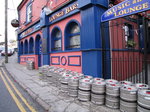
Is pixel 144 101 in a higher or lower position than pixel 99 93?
higher

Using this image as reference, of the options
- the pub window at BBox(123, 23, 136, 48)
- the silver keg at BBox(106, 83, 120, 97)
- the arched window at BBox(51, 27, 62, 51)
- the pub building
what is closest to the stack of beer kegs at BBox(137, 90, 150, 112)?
the silver keg at BBox(106, 83, 120, 97)

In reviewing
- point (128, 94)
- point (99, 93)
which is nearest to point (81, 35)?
point (99, 93)

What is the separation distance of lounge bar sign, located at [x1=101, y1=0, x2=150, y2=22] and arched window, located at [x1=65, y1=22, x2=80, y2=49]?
8.80ft

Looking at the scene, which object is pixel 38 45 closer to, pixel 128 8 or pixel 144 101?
pixel 128 8

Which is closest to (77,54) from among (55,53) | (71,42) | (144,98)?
(71,42)

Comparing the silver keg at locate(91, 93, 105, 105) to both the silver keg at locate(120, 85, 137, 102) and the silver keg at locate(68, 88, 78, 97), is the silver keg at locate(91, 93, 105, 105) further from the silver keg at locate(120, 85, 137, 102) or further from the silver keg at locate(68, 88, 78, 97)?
the silver keg at locate(68, 88, 78, 97)

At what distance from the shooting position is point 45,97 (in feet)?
14.4

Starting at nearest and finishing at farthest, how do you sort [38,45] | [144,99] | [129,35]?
[144,99]
[129,35]
[38,45]

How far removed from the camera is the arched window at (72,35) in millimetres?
7375

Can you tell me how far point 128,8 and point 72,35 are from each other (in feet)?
13.1

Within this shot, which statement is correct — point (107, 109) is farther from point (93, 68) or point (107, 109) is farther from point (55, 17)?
point (55, 17)

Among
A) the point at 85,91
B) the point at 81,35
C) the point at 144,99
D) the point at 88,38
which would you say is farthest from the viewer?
the point at 81,35

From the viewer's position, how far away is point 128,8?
4199 mm

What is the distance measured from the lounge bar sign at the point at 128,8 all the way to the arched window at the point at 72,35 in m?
2.68
